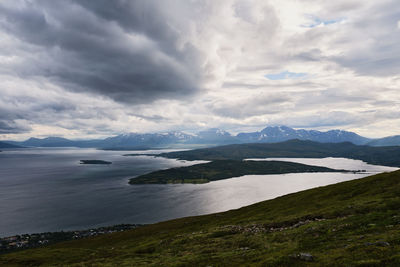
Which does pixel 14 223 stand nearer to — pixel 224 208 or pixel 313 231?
pixel 224 208

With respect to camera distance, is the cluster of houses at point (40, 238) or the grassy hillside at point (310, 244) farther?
the cluster of houses at point (40, 238)

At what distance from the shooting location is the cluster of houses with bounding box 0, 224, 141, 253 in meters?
117

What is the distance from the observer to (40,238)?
129 metres

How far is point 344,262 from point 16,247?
151 meters

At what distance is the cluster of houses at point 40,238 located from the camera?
11672 centimetres

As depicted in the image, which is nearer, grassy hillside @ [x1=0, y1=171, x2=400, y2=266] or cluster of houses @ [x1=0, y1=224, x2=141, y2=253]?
grassy hillside @ [x1=0, y1=171, x2=400, y2=266]

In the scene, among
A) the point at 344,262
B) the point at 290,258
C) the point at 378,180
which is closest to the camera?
the point at 344,262

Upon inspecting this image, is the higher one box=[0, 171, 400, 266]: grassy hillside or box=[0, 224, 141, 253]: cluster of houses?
box=[0, 171, 400, 266]: grassy hillside

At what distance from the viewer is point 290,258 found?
2272 cm

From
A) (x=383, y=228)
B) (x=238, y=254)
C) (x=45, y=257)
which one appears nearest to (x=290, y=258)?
(x=238, y=254)

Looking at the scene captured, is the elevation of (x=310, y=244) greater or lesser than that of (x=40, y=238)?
greater

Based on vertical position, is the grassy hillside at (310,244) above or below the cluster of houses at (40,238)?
above

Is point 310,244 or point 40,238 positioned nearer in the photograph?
point 310,244

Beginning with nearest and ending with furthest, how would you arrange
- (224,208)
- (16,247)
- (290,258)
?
(290,258), (16,247), (224,208)
